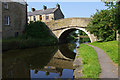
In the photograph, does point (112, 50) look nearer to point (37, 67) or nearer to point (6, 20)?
point (37, 67)

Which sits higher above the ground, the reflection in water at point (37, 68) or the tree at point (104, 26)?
the tree at point (104, 26)

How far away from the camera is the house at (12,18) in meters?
15.4

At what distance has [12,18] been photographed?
663 inches

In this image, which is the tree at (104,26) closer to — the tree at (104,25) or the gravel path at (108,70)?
the tree at (104,25)

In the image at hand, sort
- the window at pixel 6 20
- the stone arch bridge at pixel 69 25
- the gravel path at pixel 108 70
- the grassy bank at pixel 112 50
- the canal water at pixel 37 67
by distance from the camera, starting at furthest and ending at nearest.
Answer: the stone arch bridge at pixel 69 25 → the window at pixel 6 20 → the grassy bank at pixel 112 50 → the canal water at pixel 37 67 → the gravel path at pixel 108 70

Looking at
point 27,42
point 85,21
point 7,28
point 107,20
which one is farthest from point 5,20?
point 107,20

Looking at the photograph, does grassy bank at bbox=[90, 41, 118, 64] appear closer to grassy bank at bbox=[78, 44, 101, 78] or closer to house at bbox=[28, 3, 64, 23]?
grassy bank at bbox=[78, 44, 101, 78]

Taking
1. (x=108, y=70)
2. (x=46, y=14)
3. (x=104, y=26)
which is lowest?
(x=108, y=70)

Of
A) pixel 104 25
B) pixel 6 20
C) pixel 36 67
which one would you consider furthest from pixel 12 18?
pixel 104 25

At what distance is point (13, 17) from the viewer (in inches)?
670

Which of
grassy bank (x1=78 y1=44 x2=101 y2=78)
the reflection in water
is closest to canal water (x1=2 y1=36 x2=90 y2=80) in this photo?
the reflection in water

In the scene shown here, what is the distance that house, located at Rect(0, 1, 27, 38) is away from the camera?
1535 cm

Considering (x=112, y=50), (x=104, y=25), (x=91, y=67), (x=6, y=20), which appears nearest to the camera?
(x=91, y=67)

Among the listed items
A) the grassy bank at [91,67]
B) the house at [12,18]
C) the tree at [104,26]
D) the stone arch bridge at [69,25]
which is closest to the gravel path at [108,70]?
the grassy bank at [91,67]
